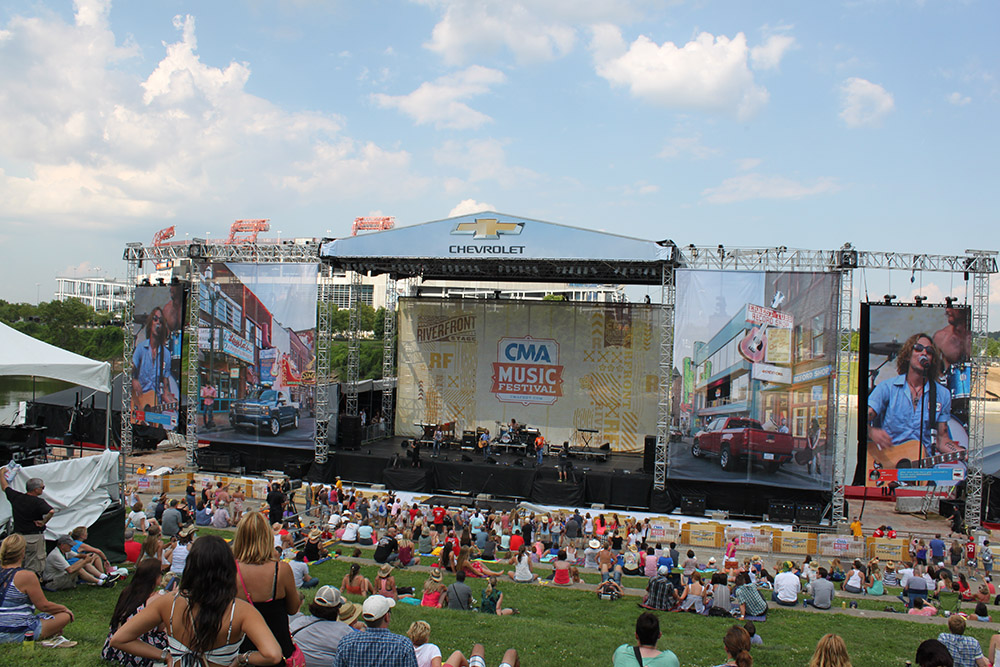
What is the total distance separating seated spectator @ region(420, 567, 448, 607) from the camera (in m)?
8.49

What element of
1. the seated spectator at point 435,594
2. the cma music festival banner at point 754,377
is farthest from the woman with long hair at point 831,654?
the cma music festival banner at point 754,377

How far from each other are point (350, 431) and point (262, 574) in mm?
19770

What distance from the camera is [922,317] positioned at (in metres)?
19.0

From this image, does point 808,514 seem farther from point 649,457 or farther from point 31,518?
point 31,518

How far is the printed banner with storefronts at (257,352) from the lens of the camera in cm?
2156

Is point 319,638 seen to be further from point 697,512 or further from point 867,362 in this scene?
point 867,362

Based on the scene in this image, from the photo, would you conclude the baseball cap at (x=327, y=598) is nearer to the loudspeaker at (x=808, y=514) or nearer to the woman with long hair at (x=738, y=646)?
the woman with long hair at (x=738, y=646)

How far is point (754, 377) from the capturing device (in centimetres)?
1870

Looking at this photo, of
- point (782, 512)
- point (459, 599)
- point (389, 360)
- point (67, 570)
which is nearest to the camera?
point (67, 570)

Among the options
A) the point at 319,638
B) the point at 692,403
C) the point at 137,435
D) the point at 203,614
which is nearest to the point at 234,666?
the point at 203,614

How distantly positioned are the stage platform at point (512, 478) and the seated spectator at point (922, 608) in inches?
305

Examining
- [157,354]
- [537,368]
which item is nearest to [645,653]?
[537,368]

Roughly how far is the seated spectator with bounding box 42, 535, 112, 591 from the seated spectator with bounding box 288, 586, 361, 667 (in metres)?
4.40

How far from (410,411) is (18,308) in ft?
198
